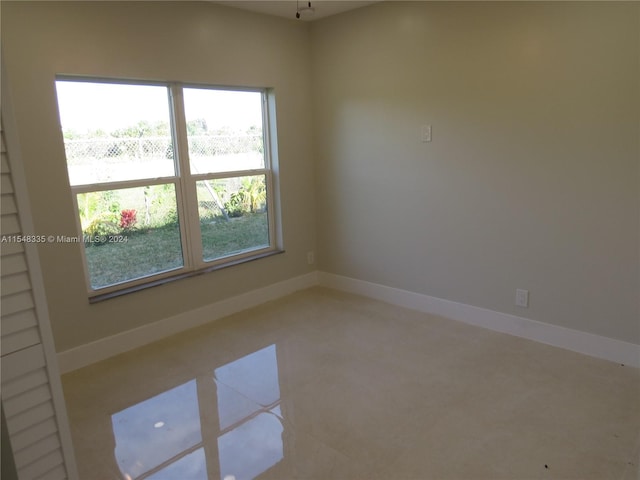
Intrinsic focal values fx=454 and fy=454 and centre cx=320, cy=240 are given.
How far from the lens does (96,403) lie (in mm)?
2586

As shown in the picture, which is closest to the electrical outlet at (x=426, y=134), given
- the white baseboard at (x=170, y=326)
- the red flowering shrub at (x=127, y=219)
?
the white baseboard at (x=170, y=326)

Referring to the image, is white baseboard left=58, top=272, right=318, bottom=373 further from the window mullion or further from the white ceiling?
the white ceiling

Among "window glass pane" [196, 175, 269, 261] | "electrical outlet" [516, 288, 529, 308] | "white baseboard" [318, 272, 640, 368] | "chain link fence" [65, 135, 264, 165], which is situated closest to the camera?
"white baseboard" [318, 272, 640, 368]

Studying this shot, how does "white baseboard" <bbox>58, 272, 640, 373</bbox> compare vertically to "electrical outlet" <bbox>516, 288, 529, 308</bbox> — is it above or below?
below

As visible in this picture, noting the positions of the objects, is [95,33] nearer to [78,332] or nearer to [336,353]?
[78,332]

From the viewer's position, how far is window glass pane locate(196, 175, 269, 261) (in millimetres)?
3682

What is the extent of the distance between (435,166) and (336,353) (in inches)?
62.3

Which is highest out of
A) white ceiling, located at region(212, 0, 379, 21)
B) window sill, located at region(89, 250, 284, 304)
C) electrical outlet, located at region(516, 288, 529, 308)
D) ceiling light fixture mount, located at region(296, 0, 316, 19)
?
white ceiling, located at region(212, 0, 379, 21)

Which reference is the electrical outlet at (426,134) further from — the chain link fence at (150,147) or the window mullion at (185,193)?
the window mullion at (185,193)

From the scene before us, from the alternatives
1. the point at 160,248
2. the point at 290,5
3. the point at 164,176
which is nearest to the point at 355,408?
the point at 160,248

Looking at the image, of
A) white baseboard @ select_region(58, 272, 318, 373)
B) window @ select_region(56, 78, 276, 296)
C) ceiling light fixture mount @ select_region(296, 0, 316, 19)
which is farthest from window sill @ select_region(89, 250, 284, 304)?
ceiling light fixture mount @ select_region(296, 0, 316, 19)

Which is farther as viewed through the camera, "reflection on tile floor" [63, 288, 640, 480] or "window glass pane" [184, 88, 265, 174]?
"window glass pane" [184, 88, 265, 174]

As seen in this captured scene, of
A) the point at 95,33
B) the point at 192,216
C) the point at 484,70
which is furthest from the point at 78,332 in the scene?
the point at 484,70

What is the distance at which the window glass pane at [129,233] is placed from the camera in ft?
9.99
